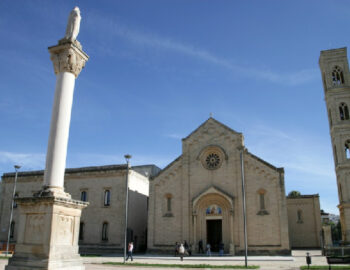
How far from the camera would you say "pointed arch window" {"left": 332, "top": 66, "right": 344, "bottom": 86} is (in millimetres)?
42656

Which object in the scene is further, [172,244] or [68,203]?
→ [172,244]

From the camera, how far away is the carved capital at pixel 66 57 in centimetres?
1419

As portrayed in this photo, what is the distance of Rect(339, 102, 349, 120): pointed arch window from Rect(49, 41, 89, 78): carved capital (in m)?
36.1

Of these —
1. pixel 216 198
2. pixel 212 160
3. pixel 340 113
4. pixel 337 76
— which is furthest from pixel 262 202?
pixel 337 76

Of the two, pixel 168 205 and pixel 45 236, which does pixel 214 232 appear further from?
pixel 45 236

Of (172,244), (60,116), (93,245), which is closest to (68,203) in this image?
(60,116)

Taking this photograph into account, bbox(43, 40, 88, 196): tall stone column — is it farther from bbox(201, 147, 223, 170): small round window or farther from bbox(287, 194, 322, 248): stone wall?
bbox(287, 194, 322, 248): stone wall

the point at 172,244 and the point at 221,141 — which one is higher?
the point at 221,141

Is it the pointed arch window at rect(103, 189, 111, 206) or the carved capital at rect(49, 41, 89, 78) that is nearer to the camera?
the carved capital at rect(49, 41, 89, 78)

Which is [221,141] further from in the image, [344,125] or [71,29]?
[71,29]

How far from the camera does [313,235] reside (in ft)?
138

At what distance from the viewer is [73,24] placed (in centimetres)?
1512

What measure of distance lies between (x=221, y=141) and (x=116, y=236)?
15889 mm

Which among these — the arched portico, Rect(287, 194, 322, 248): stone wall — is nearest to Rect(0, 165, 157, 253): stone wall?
the arched portico
